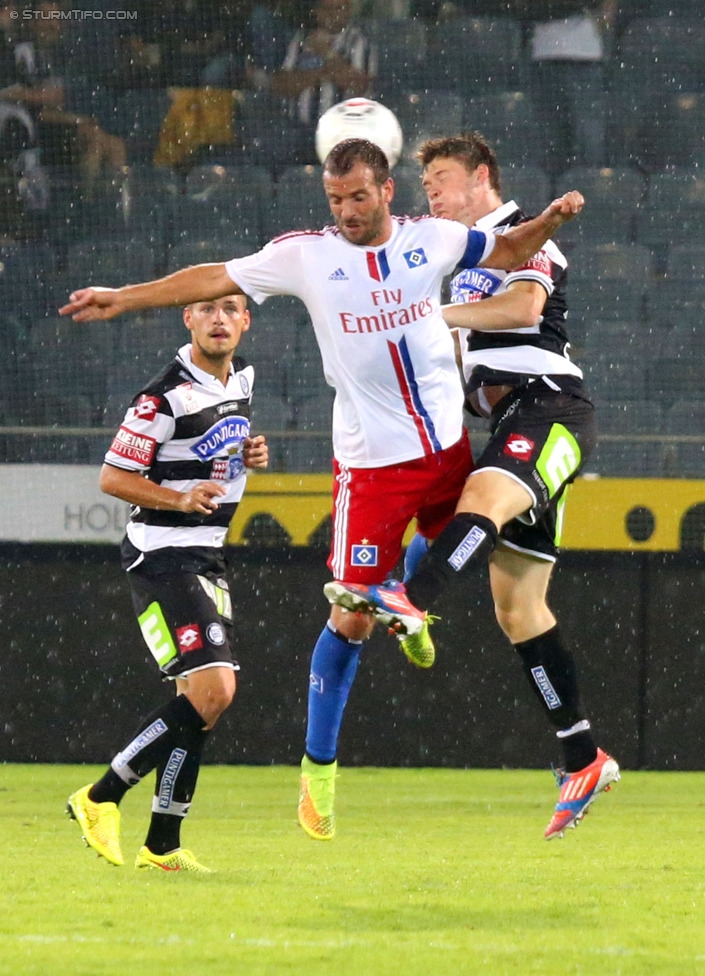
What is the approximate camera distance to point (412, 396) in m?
4.57

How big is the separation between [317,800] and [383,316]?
147cm

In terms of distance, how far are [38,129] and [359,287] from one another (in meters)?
5.69

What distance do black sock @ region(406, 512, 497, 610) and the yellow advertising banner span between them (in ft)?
13.4

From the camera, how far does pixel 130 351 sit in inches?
363

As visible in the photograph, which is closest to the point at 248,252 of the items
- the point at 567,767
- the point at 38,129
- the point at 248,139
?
the point at 248,139

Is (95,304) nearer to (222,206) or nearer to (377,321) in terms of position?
(377,321)

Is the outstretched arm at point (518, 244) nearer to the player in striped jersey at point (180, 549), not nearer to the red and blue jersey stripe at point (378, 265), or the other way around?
the red and blue jersey stripe at point (378, 265)

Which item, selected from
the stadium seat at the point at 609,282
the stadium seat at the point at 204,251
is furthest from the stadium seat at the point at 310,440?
the stadium seat at the point at 609,282

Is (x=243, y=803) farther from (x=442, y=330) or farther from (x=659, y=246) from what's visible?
(x=659, y=246)

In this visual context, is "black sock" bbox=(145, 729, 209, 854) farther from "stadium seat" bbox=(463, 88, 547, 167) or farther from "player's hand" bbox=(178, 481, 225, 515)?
"stadium seat" bbox=(463, 88, 547, 167)

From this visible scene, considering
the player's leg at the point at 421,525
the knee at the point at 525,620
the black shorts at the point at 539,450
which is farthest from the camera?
the knee at the point at 525,620

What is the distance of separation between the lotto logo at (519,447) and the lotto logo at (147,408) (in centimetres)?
119

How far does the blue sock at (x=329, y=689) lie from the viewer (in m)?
4.97

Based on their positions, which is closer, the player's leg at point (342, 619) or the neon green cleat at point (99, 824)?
the player's leg at point (342, 619)
